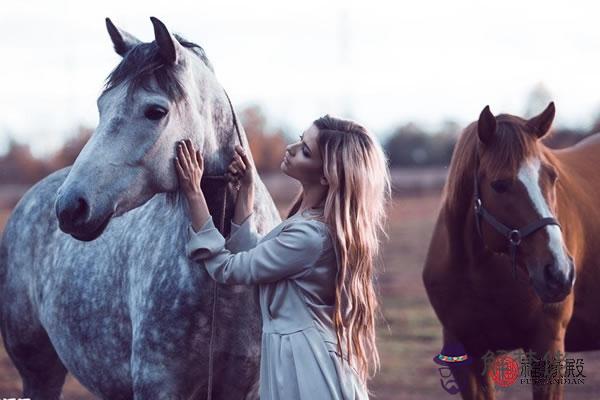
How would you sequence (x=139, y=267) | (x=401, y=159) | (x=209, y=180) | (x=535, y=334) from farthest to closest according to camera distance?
1. (x=401, y=159)
2. (x=535, y=334)
3. (x=139, y=267)
4. (x=209, y=180)

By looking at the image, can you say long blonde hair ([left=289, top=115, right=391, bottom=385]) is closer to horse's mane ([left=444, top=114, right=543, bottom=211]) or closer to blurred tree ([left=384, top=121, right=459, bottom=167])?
horse's mane ([left=444, top=114, right=543, bottom=211])

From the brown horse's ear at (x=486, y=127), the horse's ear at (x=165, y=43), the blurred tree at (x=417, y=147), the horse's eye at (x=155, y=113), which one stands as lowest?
the blurred tree at (x=417, y=147)

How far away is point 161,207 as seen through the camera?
2.98 meters

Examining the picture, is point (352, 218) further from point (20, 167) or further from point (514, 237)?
point (20, 167)

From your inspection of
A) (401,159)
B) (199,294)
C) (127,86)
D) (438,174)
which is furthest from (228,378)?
(401,159)

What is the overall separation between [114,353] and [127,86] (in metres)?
1.19

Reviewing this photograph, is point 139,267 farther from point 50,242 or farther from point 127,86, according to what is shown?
point 50,242

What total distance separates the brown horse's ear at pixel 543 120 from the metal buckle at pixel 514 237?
520 millimetres

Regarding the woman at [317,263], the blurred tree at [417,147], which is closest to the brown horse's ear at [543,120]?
the woman at [317,263]

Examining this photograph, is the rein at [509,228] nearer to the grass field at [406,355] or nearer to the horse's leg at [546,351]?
the horse's leg at [546,351]

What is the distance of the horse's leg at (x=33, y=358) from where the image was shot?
4.02m

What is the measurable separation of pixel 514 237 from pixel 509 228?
56 mm

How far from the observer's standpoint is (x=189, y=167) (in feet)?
7.78

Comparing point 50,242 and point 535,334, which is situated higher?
point 50,242
